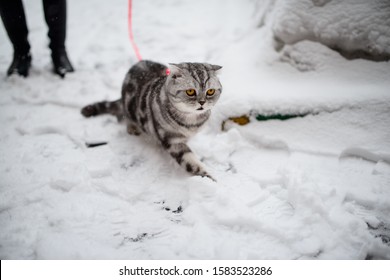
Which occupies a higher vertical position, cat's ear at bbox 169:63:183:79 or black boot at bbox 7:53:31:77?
cat's ear at bbox 169:63:183:79

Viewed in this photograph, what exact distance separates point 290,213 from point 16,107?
2.50 m

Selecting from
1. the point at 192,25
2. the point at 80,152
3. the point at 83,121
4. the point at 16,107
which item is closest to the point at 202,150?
the point at 80,152

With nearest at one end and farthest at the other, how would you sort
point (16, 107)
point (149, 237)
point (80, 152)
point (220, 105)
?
→ 1. point (149, 237)
2. point (80, 152)
3. point (220, 105)
4. point (16, 107)

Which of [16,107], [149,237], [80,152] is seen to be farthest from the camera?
[16,107]

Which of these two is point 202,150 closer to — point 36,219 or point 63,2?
point 36,219

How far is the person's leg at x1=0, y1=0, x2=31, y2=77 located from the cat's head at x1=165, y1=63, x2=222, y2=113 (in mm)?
1931

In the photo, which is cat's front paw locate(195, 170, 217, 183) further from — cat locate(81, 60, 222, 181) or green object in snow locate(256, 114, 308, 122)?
green object in snow locate(256, 114, 308, 122)

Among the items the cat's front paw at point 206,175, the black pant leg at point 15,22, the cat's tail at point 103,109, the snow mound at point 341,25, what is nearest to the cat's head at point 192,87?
the cat's front paw at point 206,175

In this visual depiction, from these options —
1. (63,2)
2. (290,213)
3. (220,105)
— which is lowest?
(290,213)

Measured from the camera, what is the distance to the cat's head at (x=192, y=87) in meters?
1.74

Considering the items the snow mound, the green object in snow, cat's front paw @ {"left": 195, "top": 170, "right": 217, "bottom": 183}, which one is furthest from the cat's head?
the snow mound

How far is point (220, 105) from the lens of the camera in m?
2.29

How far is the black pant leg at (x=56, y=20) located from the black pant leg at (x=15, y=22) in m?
0.23

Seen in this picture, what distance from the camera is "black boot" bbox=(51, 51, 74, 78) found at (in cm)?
301
